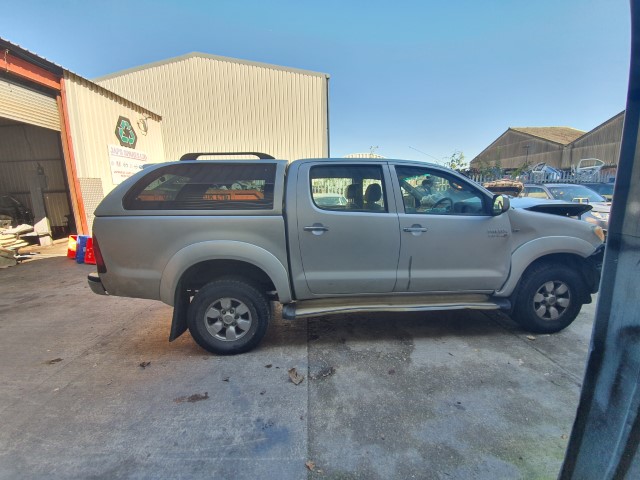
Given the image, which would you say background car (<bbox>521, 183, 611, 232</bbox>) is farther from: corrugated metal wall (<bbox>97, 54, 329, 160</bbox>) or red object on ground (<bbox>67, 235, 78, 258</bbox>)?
red object on ground (<bbox>67, 235, 78, 258</bbox>)

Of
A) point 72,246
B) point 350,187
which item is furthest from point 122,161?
point 350,187

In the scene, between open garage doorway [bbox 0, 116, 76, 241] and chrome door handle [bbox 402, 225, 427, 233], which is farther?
open garage doorway [bbox 0, 116, 76, 241]

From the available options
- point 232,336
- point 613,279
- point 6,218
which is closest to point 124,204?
point 232,336

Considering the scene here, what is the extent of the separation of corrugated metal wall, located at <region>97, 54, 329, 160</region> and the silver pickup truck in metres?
13.2

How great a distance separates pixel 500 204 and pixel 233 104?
1551 cm

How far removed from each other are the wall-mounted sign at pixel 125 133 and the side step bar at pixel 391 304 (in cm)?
986

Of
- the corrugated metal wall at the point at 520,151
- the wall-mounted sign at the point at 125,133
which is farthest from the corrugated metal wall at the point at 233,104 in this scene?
the corrugated metal wall at the point at 520,151

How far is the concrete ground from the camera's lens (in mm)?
2031

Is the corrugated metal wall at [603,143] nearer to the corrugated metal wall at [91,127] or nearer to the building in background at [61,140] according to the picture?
the building in background at [61,140]

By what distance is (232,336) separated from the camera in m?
3.25

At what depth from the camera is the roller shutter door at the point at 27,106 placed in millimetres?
7033

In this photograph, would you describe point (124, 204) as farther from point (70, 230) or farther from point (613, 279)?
point (70, 230)

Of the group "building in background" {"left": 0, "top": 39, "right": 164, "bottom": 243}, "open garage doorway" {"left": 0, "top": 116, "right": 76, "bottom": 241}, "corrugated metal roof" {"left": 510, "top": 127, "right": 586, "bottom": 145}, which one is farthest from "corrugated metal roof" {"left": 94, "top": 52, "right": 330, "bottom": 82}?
"corrugated metal roof" {"left": 510, "top": 127, "right": 586, "bottom": 145}

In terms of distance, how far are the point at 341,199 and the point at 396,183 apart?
590 mm
